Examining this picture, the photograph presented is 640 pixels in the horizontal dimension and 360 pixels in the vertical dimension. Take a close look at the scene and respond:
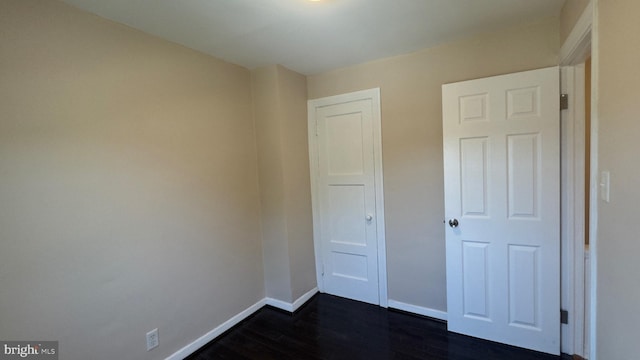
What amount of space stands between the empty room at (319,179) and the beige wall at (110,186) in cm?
1

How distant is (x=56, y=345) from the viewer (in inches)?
54.9

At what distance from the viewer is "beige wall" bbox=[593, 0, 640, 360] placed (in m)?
0.92

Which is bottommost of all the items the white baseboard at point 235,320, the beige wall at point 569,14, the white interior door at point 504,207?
the white baseboard at point 235,320

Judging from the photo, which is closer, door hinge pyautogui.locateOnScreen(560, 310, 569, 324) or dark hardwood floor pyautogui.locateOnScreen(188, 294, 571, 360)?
door hinge pyautogui.locateOnScreen(560, 310, 569, 324)

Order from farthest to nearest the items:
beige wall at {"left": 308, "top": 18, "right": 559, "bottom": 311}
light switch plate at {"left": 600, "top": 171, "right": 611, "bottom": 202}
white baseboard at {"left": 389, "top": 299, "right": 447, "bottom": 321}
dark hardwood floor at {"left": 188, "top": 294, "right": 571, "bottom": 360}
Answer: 1. white baseboard at {"left": 389, "top": 299, "right": 447, "bottom": 321}
2. beige wall at {"left": 308, "top": 18, "right": 559, "bottom": 311}
3. dark hardwood floor at {"left": 188, "top": 294, "right": 571, "bottom": 360}
4. light switch plate at {"left": 600, "top": 171, "right": 611, "bottom": 202}

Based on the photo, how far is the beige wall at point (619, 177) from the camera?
0.92 meters

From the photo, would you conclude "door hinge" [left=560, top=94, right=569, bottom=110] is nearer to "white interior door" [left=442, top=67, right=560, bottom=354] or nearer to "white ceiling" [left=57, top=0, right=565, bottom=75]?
"white interior door" [left=442, top=67, right=560, bottom=354]

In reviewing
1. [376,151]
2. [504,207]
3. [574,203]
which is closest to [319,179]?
[376,151]

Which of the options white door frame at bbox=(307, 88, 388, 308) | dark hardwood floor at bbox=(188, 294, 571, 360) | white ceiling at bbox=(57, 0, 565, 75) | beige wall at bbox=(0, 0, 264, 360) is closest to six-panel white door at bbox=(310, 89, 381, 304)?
white door frame at bbox=(307, 88, 388, 308)

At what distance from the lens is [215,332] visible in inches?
86.7

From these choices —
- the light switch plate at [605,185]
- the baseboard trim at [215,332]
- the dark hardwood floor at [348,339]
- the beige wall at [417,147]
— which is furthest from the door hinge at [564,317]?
the baseboard trim at [215,332]

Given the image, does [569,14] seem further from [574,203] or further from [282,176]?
[282,176]

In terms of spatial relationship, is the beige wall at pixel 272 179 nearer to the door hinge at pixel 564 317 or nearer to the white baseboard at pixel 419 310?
the white baseboard at pixel 419 310

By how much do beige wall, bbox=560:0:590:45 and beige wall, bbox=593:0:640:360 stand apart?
32 cm
